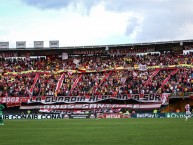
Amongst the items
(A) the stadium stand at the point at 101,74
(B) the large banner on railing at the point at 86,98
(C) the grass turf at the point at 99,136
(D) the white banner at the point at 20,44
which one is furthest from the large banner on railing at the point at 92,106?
(C) the grass turf at the point at 99,136

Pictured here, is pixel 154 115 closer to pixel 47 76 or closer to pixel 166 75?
pixel 166 75

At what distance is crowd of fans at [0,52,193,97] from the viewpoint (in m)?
62.4

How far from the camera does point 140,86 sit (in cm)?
6266

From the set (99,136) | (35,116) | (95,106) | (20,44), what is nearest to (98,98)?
(95,106)

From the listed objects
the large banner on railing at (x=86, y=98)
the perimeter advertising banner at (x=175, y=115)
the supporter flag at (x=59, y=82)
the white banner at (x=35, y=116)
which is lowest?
the white banner at (x=35, y=116)

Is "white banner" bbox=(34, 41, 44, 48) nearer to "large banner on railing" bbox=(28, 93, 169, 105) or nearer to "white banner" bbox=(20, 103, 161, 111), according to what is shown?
"large banner on railing" bbox=(28, 93, 169, 105)

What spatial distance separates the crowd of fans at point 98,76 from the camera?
62.4m

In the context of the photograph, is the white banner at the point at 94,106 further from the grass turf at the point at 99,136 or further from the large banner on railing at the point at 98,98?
the grass turf at the point at 99,136

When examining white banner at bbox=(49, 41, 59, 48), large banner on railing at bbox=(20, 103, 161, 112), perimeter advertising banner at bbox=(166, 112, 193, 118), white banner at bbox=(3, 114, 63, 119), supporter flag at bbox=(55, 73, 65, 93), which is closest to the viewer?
perimeter advertising banner at bbox=(166, 112, 193, 118)

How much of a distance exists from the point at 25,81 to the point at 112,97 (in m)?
14.6

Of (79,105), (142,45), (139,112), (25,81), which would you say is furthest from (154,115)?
(25,81)

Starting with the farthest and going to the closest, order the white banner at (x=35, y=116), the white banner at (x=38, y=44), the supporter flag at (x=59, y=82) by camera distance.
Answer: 1. the white banner at (x=38, y=44)
2. the supporter flag at (x=59, y=82)
3. the white banner at (x=35, y=116)

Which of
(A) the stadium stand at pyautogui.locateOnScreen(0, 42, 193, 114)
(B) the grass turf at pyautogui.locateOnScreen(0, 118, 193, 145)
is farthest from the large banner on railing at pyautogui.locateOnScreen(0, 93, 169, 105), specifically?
(B) the grass turf at pyautogui.locateOnScreen(0, 118, 193, 145)

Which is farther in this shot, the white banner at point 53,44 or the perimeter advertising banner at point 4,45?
the perimeter advertising banner at point 4,45
